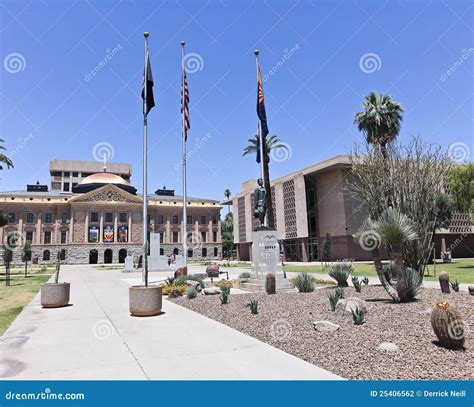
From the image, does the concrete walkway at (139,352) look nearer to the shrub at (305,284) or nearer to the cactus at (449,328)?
the cactus at (449,328)

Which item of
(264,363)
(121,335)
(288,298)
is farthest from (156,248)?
(264,363)

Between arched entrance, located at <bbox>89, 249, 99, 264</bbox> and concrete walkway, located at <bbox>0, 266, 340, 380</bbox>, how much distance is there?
65.6m

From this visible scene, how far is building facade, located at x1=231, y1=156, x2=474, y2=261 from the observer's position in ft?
149

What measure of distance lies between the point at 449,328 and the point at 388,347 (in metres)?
1.08

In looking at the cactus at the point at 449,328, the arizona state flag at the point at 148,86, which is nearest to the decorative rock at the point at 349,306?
the cactus at the point at 449,328

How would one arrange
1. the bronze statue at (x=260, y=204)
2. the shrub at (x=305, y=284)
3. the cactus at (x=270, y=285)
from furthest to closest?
the bronze statue at (x=260, y=204) < the shrub at (x=305, y=284) < the cactus at (x=270, y=285)

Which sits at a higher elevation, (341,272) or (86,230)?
(86,230)

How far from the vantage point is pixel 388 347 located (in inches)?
232

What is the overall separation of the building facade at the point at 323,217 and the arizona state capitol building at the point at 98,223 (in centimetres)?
2980

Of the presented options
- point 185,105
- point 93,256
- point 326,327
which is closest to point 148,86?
point 185,105

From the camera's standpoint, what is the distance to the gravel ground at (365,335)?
16.7 ft

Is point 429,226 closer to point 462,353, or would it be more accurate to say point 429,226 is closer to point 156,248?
point 462,353

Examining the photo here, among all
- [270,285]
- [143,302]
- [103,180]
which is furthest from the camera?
[103,180]

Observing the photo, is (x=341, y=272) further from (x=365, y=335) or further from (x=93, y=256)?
(x=93, y=256)
